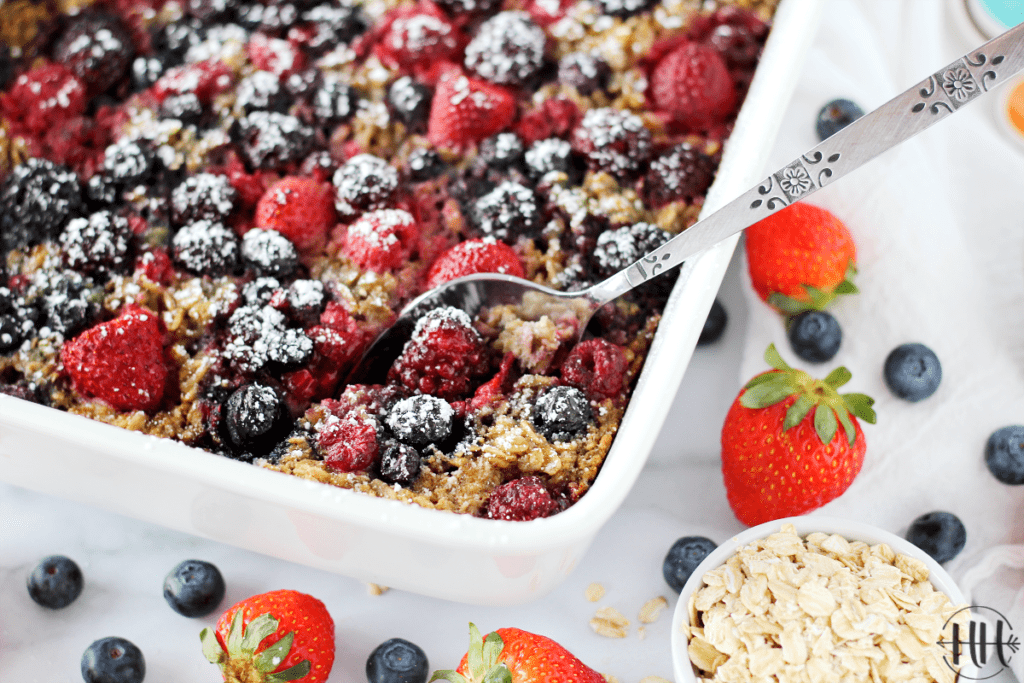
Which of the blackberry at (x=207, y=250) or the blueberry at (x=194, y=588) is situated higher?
the blackberry at (x=207, y=250)

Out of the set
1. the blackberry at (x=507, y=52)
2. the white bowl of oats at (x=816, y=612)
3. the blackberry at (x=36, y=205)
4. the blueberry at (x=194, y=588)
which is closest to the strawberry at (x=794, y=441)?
the white bowl of oats at (x=816, y=612)

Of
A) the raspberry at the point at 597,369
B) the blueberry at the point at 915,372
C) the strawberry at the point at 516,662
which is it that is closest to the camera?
the strawberry at the point at 516,662

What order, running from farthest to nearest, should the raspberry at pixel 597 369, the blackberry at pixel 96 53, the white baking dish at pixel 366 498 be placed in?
the blackberry at pixel 96 53, the raspberry at pixel 597 369, the white baking dish at pixel 366 498

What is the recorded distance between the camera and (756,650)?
3.43 ft

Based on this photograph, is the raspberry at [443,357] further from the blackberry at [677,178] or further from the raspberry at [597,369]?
the blackberry at [677,178]

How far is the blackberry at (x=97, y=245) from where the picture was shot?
4.05ft

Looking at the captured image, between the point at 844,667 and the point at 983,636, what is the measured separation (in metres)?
0.26

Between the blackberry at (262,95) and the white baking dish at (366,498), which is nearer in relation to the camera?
the white baking dish at (366,498)

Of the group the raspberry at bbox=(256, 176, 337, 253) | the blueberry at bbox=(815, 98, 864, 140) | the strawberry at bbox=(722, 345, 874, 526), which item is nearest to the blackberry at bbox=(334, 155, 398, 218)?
the raspberry at bbox=(256, 176, 337, 253)

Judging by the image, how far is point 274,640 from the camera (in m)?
1.09

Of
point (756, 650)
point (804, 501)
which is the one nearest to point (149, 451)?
point (756, 650)

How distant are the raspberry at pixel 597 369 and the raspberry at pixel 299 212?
1.42 ft

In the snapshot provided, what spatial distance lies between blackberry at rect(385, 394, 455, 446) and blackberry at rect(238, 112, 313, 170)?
19.2 inches

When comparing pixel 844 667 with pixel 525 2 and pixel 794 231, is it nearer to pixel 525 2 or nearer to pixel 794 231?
pixel 794 231
